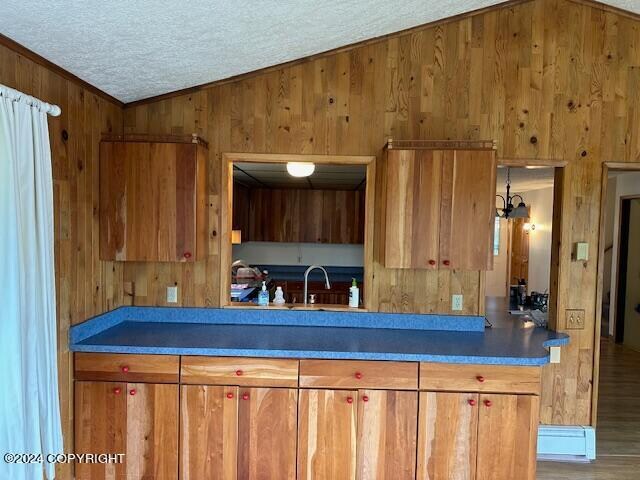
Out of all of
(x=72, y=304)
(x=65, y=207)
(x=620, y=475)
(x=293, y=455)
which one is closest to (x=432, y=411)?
(x=293, y=455)

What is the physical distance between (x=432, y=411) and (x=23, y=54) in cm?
273

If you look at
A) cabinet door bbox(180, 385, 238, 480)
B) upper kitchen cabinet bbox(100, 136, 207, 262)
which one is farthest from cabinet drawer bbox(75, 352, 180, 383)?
upper kitchen cabinet bbox(100, 136, 207, 262)

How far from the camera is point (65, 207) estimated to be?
223 centimetres

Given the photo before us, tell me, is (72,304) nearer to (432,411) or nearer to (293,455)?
(293,455)

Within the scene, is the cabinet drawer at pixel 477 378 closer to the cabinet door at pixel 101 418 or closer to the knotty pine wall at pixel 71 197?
the cabinet door at pixel 101 418

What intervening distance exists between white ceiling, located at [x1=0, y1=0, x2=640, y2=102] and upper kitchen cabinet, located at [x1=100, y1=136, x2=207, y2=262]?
1.38 feet

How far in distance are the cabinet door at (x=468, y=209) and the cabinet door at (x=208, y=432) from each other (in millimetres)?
1536

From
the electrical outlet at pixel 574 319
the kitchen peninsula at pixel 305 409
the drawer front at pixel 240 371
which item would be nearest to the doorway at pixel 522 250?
the electrical outlet at pixel 574 319

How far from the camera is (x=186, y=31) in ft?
6.64

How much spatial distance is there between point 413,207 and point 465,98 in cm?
92

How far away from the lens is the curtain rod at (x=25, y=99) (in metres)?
1.67

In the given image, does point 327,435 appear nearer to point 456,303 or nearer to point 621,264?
point 456,303

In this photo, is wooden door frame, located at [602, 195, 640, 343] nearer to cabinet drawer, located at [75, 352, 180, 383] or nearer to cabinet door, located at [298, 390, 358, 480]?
cabinet door, located at [298, 390, 358, 480]

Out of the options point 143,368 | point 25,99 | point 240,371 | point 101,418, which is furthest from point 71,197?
point 240,371
